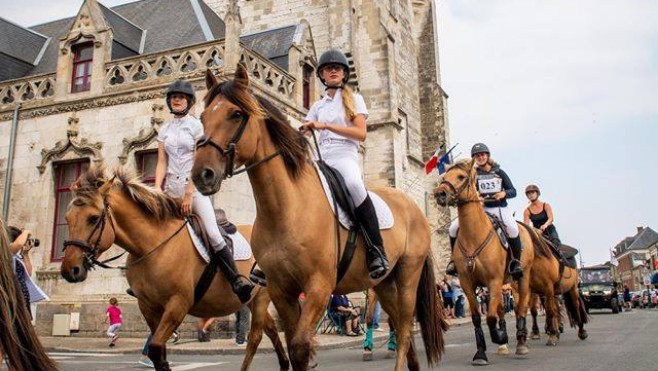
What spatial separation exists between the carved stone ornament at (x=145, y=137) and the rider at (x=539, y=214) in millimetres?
9545

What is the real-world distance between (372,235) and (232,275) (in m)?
1.84

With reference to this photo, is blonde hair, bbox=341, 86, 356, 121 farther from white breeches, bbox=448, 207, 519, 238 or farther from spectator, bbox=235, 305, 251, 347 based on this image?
spectator, bbox=235, 305, 251, 347

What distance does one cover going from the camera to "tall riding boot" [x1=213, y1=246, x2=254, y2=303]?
5.54 m

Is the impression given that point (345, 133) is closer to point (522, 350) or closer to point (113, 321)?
point (522, 350)

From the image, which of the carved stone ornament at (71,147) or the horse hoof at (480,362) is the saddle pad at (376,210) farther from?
the carved stone ornament at (71,147)

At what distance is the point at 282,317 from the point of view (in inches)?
164

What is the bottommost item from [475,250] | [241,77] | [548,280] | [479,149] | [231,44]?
[548,280]

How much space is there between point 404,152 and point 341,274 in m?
22.7

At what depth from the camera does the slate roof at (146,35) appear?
59.7 feet

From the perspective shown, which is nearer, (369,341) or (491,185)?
(369,341)

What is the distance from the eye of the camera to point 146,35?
19.2m

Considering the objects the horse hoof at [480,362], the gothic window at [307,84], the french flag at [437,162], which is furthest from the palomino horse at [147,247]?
the french flag at [437,162]

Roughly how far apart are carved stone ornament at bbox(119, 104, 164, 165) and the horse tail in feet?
36.1

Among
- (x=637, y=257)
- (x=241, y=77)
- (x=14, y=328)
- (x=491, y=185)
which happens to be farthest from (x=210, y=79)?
(x=637, y=257)
